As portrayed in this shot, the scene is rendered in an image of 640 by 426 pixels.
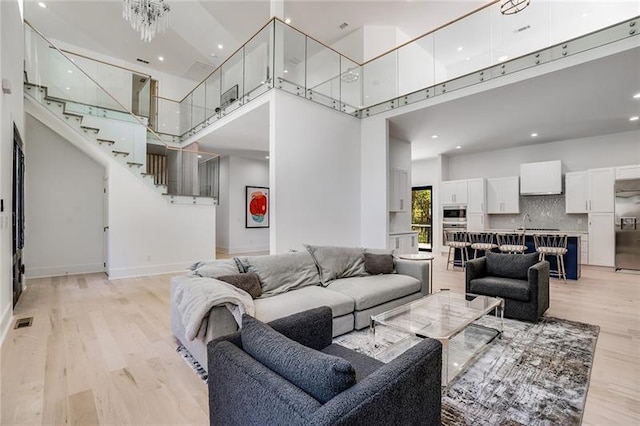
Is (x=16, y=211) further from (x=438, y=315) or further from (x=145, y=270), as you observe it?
(x=438, y=315)

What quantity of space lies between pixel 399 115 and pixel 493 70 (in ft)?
5.62

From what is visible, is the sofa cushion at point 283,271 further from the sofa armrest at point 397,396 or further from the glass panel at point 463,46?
the glass panel at point 463,46

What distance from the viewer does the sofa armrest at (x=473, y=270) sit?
3.79m

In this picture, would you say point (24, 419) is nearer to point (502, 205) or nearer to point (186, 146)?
point (186, 146)

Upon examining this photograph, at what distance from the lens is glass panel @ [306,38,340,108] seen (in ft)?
18.6

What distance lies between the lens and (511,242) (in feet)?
21.0

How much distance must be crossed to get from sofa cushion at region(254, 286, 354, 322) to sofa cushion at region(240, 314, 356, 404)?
1216 mm

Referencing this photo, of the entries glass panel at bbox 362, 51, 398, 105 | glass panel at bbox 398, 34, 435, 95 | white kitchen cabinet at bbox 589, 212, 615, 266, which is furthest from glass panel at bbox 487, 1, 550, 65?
white kitchen cabinet at bbox 589, 212, 615, 266

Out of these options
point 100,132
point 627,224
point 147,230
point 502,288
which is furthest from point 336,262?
point 627,224

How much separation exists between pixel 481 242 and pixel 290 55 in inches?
224

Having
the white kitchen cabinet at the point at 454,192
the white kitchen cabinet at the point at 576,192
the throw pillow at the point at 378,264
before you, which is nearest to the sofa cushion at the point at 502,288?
the throw pillow at the point at 378,264

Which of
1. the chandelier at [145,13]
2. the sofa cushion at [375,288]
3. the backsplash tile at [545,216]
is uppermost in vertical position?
the chandelier at [145,13]

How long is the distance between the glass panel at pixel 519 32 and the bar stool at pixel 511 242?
342 centimetres

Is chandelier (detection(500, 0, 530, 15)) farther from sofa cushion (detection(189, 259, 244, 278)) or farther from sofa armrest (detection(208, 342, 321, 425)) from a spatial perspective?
sofa armrest (detection(208, 342, 321, 425))
